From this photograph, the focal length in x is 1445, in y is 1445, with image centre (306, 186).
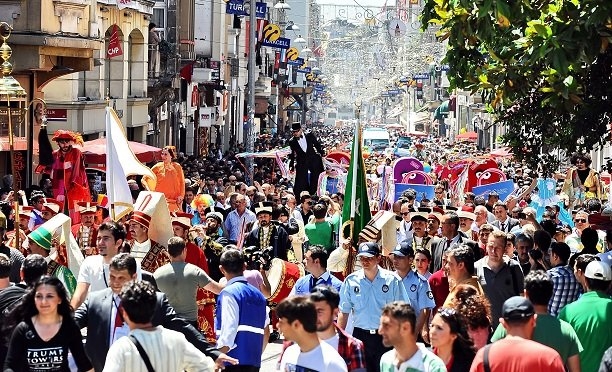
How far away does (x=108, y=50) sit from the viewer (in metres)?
32.8

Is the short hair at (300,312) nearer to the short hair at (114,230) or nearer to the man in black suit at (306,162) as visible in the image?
the short hair at (114,230)

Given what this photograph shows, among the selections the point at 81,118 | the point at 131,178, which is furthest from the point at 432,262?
the point at 81,118

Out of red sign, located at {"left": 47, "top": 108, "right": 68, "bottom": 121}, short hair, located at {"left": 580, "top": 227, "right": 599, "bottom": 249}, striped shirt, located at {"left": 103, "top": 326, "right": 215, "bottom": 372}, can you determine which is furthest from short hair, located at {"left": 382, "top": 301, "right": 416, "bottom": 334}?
red sign, located at {"left": 47, "top": 108, "right": 68, "bottom": 121}

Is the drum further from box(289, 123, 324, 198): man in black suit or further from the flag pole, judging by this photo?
box(289, 123, 324, 198): man in black suit

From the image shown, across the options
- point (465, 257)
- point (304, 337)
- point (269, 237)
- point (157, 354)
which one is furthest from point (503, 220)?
point (157, 354)

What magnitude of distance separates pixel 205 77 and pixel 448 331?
4438cm

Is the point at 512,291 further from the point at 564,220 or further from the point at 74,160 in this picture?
the point at 564,220

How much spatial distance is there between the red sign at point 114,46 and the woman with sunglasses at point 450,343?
2512 cm

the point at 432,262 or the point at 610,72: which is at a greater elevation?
the point at 610,72

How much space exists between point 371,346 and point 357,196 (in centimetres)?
415

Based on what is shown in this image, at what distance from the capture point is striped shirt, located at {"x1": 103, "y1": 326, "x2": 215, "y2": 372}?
758 cm

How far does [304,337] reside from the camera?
7641 mm

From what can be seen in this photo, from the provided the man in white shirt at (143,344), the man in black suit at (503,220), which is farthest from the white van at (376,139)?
the man in white shirt at (143,344)

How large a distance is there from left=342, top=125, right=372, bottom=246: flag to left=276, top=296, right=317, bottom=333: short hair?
23.6 feet
